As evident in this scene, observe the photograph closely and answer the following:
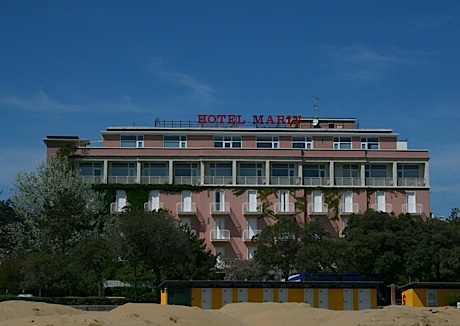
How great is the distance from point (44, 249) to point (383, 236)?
33872 mm

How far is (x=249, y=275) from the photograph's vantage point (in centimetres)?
8575

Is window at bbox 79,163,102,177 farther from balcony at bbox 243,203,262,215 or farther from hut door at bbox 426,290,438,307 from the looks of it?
hut door at bbox 426,290,438,307

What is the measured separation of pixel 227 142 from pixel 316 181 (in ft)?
38.9

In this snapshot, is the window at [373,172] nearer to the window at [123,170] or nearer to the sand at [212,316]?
the window at [123,170]

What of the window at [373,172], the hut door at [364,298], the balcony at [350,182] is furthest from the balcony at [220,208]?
the hut door at [364,298]

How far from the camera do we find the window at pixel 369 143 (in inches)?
4237

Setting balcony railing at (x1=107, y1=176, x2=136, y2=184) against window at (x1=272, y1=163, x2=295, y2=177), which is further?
window at (x1=272, y1=163, x2=295, y2=177)

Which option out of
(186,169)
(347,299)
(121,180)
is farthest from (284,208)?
(347,299)

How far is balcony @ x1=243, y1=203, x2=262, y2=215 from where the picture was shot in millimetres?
99438

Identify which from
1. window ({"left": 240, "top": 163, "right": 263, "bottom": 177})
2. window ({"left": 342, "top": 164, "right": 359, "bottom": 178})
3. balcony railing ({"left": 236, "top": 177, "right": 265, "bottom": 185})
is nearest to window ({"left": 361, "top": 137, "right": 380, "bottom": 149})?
window ({"left": 342, "top": 164, "right": 359, "bottom": 178})

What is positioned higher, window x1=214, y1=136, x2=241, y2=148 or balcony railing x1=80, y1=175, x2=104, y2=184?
window x1=214, y1=136, x2=241, y2=148

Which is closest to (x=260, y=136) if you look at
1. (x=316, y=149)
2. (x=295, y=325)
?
(x=316, y=149)

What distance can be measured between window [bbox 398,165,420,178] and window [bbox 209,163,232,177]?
20.2 metres

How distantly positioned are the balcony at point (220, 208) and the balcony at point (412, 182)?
67.8 ft
